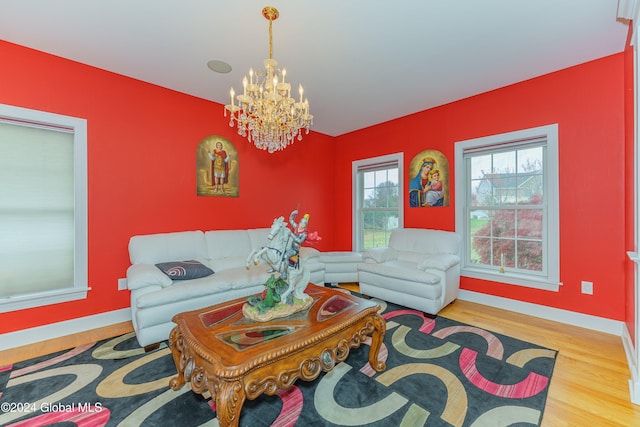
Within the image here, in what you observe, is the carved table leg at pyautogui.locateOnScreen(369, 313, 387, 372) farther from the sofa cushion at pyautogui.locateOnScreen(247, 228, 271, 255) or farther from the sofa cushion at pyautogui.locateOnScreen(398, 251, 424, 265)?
the sofa cushion at pyautogui.locateOnScreen(247, 228, 271, 255)

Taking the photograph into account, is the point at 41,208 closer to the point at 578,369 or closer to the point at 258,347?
the point at 258,347

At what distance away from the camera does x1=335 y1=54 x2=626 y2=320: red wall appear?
2.50 m

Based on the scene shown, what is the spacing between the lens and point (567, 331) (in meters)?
2.57

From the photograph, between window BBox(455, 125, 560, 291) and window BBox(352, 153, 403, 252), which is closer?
→ window BBox(455, 125, 560, 291)

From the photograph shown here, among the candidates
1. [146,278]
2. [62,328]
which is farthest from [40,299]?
[146,278]

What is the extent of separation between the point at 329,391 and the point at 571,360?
1.96 m

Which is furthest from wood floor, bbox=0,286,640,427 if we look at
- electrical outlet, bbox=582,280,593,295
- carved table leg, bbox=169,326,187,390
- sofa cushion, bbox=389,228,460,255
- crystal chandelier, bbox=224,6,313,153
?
crystal chandelier, bbox=224,6,313,153

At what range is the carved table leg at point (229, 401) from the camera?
3.81ft

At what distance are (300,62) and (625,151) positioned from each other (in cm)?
317

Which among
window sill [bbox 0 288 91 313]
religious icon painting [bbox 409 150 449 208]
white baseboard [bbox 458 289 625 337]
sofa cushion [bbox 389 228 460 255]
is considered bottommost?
white baseboard [bbox 458 289 625 337]

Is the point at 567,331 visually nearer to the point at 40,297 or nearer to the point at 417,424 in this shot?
the point at 417,424

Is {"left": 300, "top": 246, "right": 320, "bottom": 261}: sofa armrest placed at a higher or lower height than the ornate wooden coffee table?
higher

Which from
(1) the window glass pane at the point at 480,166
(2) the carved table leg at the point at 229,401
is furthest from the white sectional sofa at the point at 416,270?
(2) the carved table leg at the point at 229,401

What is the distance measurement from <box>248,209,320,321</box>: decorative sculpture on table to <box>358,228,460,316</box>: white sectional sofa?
4.96 feet
